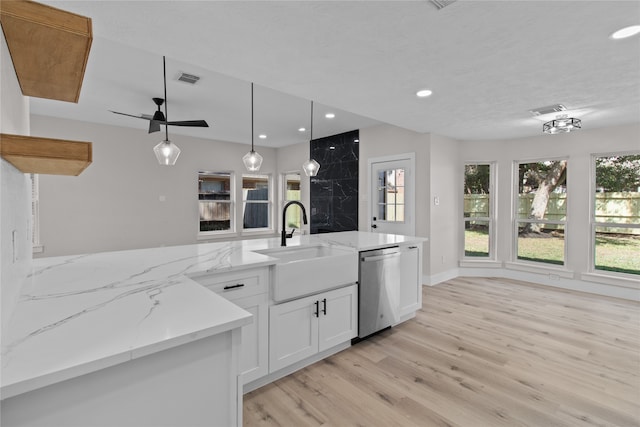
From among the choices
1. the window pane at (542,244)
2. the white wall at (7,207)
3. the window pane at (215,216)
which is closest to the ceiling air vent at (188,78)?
the white wall at (7,207)

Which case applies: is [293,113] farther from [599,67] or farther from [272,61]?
[599,67]

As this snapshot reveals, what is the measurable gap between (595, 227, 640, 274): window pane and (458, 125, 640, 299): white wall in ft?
0.63

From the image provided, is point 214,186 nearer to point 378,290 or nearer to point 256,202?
point 256,202

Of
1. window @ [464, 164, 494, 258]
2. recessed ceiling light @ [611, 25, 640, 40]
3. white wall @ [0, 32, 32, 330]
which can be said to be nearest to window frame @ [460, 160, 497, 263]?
window @ [464, 164, 494, 258]

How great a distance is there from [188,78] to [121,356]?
3102 mm

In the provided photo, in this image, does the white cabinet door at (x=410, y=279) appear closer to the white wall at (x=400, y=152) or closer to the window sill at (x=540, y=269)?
the white wall at (x=400, y=152)

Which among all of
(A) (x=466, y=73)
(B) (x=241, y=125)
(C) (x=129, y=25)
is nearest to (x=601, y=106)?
(A) (x=466, y=73)

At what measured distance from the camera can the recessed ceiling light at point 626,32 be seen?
6.23 feet

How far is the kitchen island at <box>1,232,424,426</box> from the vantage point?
2.48ft

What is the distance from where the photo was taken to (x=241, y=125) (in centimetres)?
527

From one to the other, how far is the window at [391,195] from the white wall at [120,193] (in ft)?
11.1

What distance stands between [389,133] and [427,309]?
2.89m

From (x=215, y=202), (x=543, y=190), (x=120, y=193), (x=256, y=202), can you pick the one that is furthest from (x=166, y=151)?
(x=543, y=190)

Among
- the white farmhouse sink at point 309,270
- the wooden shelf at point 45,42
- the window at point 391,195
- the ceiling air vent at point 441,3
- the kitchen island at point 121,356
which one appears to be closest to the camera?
the kitchen island at point 121,356
